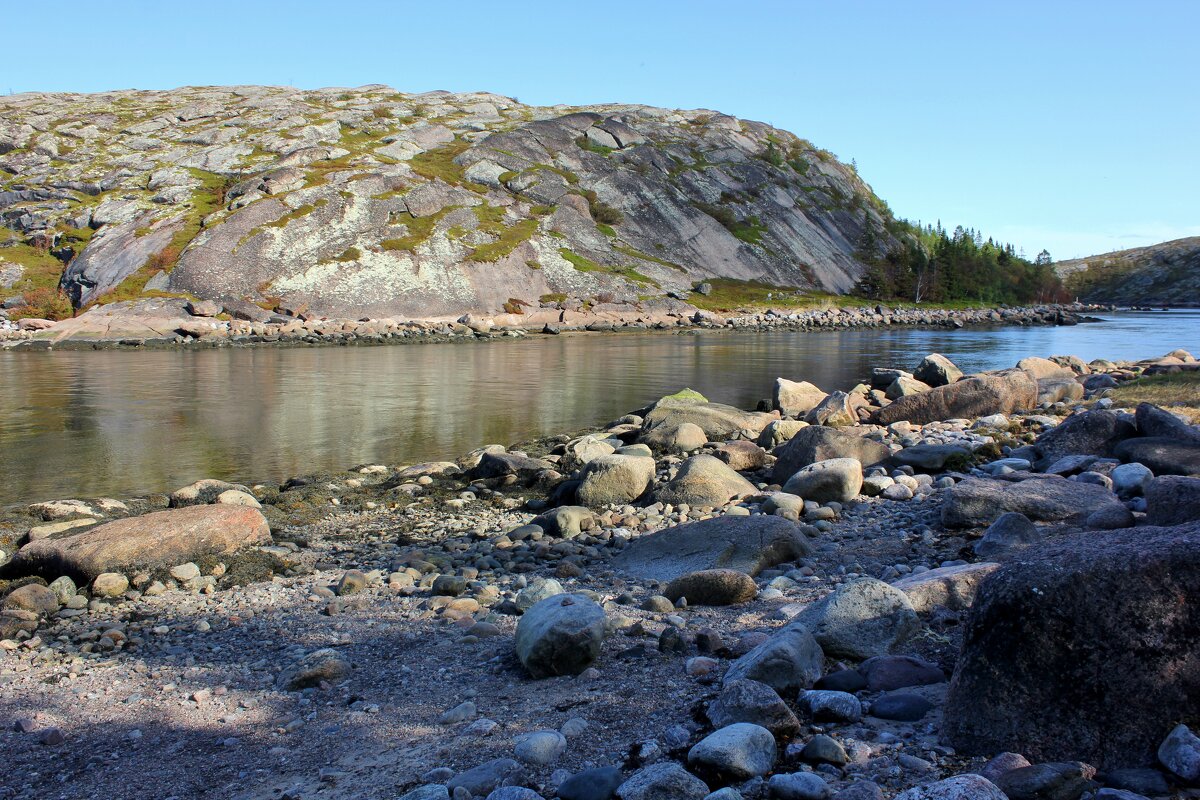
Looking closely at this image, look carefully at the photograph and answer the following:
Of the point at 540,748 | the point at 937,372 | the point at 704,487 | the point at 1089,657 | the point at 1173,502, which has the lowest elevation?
the point at 540,748

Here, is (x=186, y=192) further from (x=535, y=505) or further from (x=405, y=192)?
(x=535, y=505)

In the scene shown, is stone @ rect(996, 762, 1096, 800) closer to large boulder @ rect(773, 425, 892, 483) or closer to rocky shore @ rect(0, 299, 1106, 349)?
large boulder @ rect(773, 425, 892, 483)

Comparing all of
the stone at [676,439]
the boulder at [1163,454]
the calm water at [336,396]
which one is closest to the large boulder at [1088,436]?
the boulder at [1163,454]

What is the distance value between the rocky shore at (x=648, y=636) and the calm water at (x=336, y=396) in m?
4.69

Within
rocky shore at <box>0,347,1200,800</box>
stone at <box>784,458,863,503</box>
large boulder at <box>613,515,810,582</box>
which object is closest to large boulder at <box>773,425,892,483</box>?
rocky shore at <box>0,347,1200,800</box>

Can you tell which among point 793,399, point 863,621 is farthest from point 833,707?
point 793,399

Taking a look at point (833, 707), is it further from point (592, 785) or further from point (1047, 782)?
point (592, 785)

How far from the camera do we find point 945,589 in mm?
6012

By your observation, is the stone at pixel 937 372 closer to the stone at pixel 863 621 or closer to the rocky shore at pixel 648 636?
the rocky shore at pixel 648 636

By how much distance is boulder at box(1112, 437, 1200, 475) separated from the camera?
959 cm

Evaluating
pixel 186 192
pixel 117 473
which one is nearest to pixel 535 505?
pixel 117 473

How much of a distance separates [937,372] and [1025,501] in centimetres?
1562

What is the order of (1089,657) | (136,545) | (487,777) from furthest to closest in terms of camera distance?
1. (136,545)
2. (487,777)
3. (1089,657)

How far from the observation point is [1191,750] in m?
3.51
